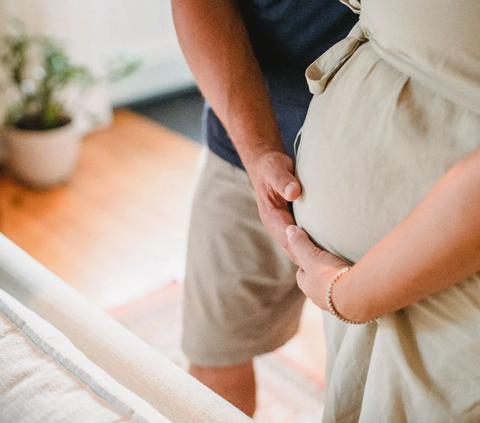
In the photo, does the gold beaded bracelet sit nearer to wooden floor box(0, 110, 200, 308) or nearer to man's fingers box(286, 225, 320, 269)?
man's fingers box(286, 225, 320, 269)

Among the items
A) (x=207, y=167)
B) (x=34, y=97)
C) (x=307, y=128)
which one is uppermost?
(x=307, y=128)

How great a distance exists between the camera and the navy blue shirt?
2.79 feet

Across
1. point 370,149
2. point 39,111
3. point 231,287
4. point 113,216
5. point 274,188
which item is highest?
point 370,149

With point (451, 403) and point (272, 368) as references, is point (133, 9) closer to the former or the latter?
point (272, 368)

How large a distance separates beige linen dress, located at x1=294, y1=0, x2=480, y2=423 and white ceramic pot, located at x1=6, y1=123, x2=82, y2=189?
6.16 feet

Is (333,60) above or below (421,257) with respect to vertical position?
above

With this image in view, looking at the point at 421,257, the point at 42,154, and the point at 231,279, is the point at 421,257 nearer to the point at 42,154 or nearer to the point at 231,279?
the point at 231,279

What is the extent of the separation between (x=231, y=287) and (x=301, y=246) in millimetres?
391

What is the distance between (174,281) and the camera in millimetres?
2084

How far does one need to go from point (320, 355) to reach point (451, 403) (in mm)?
1186

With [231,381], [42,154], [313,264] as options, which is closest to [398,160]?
[313,264]

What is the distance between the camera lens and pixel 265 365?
1780 mm

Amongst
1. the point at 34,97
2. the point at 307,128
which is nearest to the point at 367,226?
the point at 307,128

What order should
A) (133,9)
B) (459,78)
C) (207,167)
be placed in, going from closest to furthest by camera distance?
1. (459,78)
2. (207,167)
3. (133,9)
